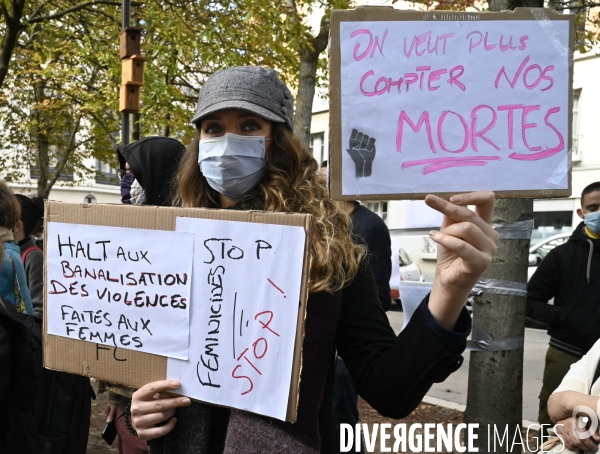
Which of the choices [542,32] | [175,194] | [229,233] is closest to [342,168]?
[229,233]

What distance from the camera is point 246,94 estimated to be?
5.79 feet

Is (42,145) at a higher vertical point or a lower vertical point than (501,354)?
higher

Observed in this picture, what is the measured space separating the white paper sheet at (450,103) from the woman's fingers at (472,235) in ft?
0.45

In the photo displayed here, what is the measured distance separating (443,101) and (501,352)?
2.36 meters

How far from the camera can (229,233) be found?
148cm

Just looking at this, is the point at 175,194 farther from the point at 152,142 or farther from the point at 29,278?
the point at 29,278

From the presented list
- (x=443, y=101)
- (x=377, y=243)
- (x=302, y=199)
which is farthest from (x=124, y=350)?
(x=377, y=243)

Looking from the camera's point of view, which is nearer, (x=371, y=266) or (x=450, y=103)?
(x=450, y=103)

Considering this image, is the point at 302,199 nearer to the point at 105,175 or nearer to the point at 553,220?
the point at 553,220

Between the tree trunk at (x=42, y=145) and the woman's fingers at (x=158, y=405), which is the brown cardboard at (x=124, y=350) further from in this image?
the tree trunk at (x=42, y=145)

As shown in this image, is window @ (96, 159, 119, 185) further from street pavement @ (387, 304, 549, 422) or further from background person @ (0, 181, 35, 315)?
background person @ (0, 181, 35, 315)

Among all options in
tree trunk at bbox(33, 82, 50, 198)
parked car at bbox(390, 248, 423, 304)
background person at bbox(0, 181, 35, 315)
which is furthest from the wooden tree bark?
tree trunk at bbox(33, 82, 50, 198)

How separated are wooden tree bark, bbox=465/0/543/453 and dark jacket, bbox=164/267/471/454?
6.16ft

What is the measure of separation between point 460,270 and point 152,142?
1.45 meters
